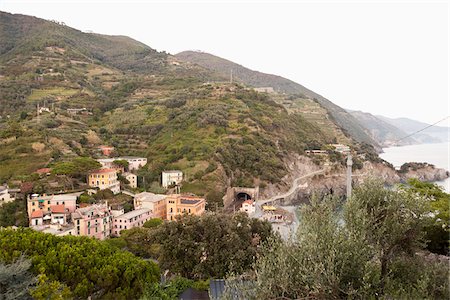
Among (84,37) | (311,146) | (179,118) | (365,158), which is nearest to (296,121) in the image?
(311,146)

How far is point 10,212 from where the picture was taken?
30766mm

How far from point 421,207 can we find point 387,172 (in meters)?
65.7

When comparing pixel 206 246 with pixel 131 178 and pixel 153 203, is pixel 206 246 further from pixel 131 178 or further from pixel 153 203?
pixel 131 178

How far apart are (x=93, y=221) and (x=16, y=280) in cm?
1729

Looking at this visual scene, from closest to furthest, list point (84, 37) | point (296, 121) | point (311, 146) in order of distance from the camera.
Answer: point (311, 146), point (296, 121), point (84, 37)

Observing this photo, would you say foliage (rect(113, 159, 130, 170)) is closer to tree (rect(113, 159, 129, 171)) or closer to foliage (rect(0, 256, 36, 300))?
tree (rect(113, 159, 129, 171))

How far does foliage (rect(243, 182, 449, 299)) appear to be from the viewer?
271 inches

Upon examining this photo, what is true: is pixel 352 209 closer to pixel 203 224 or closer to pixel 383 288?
pixel 383 288

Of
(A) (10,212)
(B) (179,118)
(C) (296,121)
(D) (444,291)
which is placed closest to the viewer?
(D) (444,291)

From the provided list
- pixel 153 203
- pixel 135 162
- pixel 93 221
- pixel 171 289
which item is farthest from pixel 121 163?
pixel 171 289

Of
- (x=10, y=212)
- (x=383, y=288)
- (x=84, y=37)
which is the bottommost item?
(x=10, y=212)

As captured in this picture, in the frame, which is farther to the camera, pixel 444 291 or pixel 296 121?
pixel 296 121

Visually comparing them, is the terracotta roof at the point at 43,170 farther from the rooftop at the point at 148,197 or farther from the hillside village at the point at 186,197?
the rooftop at the point at 148,197

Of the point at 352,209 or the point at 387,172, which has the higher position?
the point at 352,209
